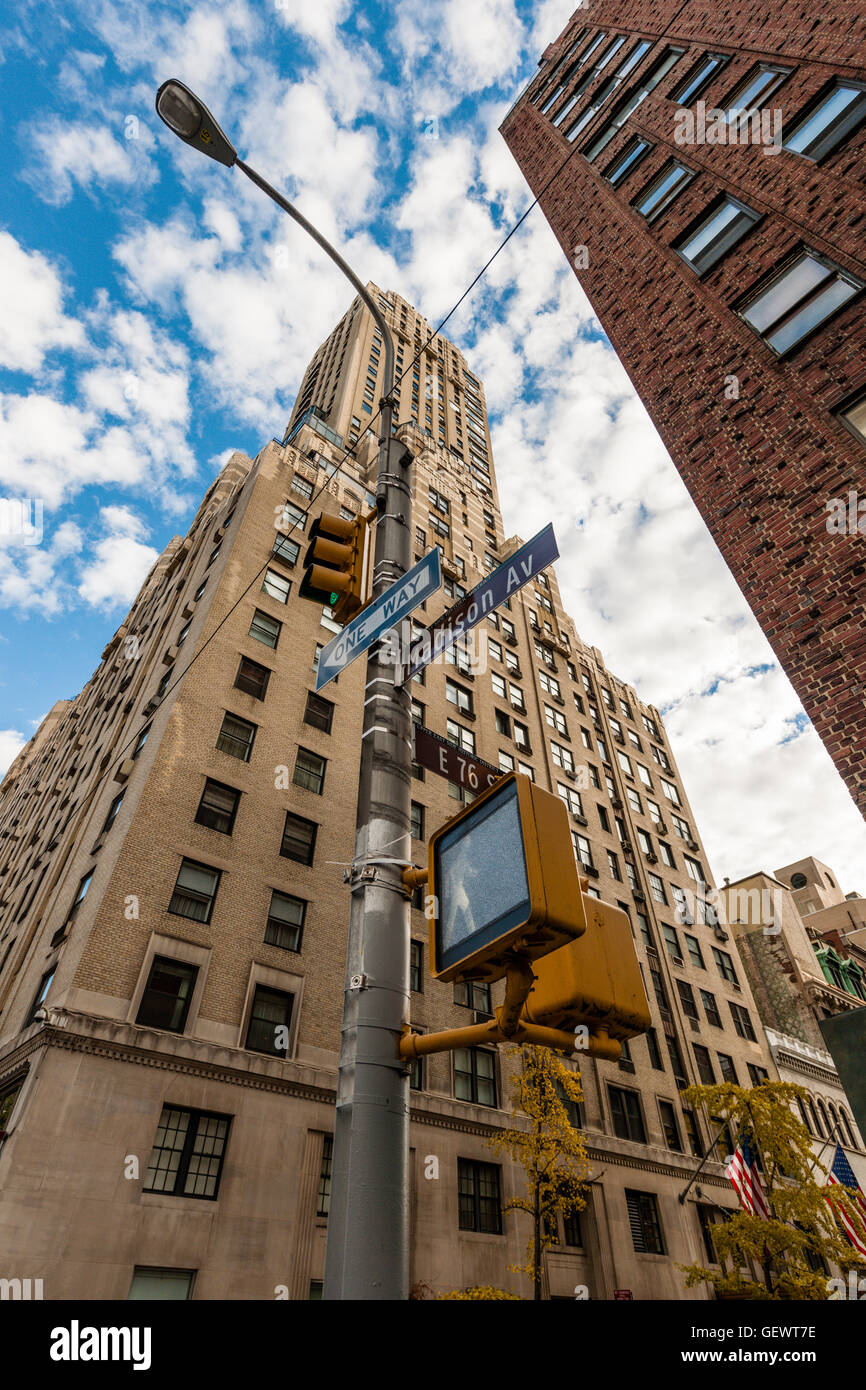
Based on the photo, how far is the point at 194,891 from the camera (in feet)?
68.2

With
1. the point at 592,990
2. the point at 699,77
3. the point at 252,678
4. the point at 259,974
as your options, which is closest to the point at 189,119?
the point at 592,990

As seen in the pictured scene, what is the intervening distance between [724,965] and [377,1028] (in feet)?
138

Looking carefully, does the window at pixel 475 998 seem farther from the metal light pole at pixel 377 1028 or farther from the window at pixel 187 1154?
the metal light pole at pixel 377 1028

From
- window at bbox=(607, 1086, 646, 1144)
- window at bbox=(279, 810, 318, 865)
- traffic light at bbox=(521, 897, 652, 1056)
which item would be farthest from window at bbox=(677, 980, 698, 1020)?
traffic light at bbox=(521, 897, 652, 1056)

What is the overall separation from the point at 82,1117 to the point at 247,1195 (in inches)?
182

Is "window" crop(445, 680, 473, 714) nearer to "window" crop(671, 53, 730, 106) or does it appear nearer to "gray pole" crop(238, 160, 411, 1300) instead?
"window" crop(671, 53, 730, 106)

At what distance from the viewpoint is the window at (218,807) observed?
2222 cm

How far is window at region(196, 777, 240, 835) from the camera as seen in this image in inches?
875

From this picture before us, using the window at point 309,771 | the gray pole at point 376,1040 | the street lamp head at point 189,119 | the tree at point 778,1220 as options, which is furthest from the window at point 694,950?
the street lamp head at point 189,119

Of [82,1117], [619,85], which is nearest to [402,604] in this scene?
[82,1117]

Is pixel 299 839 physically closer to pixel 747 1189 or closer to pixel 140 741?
pixel 140 741

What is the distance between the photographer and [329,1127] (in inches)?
760

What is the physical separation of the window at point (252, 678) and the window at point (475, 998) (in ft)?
43.0
